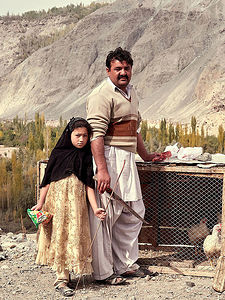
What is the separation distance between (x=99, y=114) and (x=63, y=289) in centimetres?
137

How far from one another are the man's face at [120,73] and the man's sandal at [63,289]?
1.62 meters

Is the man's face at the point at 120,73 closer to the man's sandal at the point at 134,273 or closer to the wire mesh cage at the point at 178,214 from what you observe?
the wire mesh cage at the point at 178,214

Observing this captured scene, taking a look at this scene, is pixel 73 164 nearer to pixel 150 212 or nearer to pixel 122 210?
pixel 122 210

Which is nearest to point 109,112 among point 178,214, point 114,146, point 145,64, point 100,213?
point 114,146

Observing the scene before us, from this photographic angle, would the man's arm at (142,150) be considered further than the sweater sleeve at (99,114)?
Yes

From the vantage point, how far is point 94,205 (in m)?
3.93

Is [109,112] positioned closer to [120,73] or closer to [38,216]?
[120,73]

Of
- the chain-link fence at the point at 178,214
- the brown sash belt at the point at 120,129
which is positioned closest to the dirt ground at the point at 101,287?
the chain-link fence at the point at 178,214

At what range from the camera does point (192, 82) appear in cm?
2603

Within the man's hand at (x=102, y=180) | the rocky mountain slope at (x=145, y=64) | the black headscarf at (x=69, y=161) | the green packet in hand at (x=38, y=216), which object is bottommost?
the green packet in hand at (x=38, y=216)

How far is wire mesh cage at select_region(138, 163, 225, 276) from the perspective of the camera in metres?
5.06

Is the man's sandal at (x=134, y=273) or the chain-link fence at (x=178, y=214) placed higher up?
the chain-link fence at (x=178, y=214)

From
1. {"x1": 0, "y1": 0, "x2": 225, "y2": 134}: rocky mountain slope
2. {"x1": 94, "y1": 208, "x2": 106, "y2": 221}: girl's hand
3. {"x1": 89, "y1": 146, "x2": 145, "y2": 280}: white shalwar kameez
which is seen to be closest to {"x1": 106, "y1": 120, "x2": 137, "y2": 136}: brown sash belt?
{"x1": 89, "y1": 146, "x2": 145, "y2": 280}: white shalwar kameez

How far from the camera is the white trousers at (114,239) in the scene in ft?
13.3
